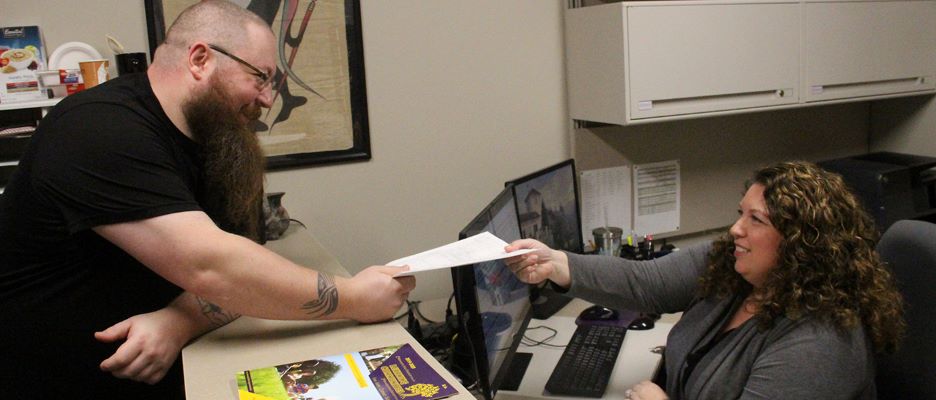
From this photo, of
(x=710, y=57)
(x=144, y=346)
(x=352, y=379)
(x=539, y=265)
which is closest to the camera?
(x=352, y=379)

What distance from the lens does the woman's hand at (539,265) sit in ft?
5.52

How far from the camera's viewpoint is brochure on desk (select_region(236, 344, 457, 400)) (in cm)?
109

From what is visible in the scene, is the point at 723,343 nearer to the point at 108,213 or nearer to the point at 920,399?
the point at 920,399

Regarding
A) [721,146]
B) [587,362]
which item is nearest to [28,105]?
[587,362]

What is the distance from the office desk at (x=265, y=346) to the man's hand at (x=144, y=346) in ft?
0.11

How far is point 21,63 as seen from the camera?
1.92m

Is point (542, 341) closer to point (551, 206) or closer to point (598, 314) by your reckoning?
point (598, 314)

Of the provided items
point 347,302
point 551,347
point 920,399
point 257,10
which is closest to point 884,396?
point 920,399

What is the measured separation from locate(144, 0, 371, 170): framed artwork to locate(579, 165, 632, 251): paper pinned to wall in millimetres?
825

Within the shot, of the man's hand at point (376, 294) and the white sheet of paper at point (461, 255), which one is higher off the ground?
the white sheet of paper at point (461, 255)

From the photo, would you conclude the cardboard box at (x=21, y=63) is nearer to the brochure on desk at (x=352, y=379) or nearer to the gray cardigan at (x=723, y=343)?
the brochure on desk at (x=352, y=379)

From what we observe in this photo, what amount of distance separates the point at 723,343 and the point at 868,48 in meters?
1.57

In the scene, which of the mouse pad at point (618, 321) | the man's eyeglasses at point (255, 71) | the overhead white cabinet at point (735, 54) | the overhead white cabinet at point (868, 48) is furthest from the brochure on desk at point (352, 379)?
the overhead white cabinet at point (868, 48)

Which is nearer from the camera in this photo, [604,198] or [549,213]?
[549,213]
